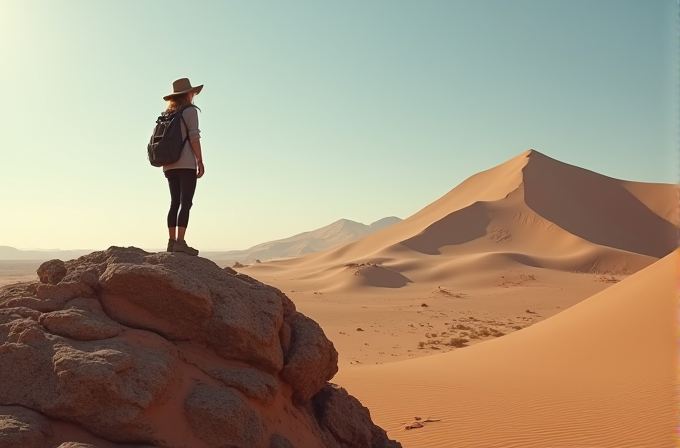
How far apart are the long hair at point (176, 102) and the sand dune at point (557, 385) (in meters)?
5.16

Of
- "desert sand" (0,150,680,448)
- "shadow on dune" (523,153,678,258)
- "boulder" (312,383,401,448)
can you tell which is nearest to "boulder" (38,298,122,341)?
"boulder" (312,383,401,448)

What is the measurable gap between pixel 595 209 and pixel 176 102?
62289 millimetres

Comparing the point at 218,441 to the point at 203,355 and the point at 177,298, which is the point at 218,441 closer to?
the point at 203,355

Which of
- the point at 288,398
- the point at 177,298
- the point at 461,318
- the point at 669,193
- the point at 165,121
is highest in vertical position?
the point at 669,193

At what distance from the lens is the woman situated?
16.6ft

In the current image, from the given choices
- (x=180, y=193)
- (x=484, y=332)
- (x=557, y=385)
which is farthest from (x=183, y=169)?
(x=484, y=332)

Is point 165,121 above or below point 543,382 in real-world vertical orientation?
above

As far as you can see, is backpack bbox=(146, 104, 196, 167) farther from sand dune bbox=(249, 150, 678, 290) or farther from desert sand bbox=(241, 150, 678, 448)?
sand dune bbox=(249, 150, 678, 290)

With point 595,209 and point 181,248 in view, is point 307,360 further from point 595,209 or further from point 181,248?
point 595,209

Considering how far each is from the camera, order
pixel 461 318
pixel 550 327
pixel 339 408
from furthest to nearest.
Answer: pixel 461 318 → pixel 550 327 → pixel 339 408

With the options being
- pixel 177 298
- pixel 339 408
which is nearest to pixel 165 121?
pixel 177 298

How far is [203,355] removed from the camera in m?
4.48

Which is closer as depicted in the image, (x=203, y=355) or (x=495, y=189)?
(x=203, y=355)

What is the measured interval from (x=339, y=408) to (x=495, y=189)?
62905mm
